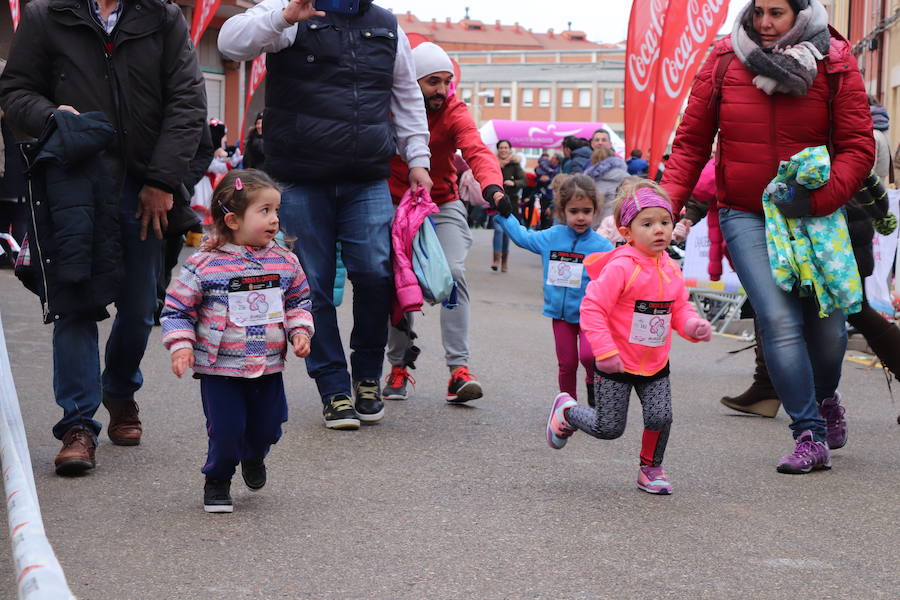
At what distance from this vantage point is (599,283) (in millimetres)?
5387

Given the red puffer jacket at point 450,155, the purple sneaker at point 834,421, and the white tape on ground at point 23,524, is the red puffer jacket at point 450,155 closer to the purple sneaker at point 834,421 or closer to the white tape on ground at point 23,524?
the purple sneaker at point 834,421

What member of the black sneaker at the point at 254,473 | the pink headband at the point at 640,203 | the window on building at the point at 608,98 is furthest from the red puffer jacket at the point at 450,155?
the window on building at the point at 608,98

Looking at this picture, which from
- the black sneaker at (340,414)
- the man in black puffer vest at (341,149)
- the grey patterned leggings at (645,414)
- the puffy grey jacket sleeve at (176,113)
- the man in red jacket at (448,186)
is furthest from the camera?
the man in red jacket at (448,186)

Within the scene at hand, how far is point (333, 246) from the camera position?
671cm

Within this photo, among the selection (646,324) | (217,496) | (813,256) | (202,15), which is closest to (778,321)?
(813,256)

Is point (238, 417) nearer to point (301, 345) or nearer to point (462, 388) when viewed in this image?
point (301, 345)

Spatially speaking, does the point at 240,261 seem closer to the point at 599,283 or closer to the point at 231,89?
the point at 599,283

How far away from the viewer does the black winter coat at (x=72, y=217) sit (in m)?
5.27

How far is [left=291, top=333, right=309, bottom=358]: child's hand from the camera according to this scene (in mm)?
4707

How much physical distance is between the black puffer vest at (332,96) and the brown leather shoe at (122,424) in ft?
4.33

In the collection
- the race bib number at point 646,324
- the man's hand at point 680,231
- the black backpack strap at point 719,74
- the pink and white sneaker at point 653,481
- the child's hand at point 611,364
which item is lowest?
the pink and white sneaker at point 653,481

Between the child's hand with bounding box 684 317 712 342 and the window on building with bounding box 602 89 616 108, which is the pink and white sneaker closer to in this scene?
the child's hand with bounding box 684 317 712 342

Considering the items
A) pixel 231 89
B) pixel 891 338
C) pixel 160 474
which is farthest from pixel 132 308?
pixel 231 89

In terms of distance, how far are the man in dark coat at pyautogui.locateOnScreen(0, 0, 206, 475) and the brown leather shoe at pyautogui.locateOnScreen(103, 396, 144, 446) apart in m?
0.13
